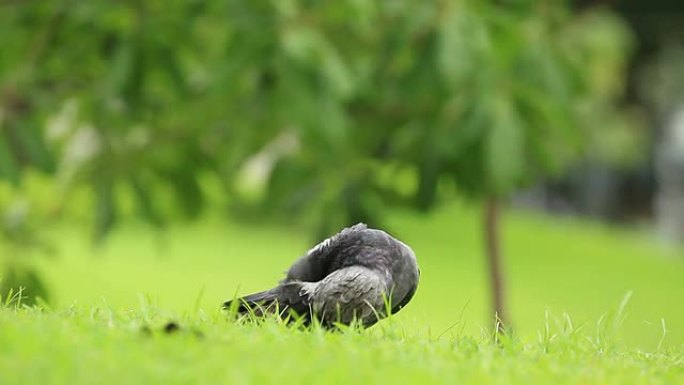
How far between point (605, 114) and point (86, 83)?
25.1 meters

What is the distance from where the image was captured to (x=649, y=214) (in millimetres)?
45688

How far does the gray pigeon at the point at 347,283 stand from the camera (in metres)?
4.49

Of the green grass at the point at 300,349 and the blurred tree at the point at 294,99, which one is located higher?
the blurred tree at the point at 294,99

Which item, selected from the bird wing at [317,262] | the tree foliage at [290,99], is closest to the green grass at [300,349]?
the bird wing at [317,262]

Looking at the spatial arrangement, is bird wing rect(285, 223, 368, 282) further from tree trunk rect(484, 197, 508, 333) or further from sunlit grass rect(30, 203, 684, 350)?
sunlit grass rect(30, 203, 684, 350)

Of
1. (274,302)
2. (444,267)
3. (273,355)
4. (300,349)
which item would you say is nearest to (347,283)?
(274,302)

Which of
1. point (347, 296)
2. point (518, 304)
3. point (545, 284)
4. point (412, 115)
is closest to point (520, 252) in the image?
point (545, 284)

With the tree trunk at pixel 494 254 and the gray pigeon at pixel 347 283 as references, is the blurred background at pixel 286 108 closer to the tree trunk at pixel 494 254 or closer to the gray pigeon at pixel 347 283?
the tree trunk at pixel 494 254

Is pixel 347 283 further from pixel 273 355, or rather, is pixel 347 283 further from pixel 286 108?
pixel 286 108

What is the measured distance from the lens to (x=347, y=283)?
14.7 ft

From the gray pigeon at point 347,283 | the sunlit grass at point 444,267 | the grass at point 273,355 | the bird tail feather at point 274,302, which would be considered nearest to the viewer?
the grass at point 273,355

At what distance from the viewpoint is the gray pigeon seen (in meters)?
4.49

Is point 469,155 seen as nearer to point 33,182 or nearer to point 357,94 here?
point 357,94

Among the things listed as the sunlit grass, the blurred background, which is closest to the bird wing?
the blurred background
